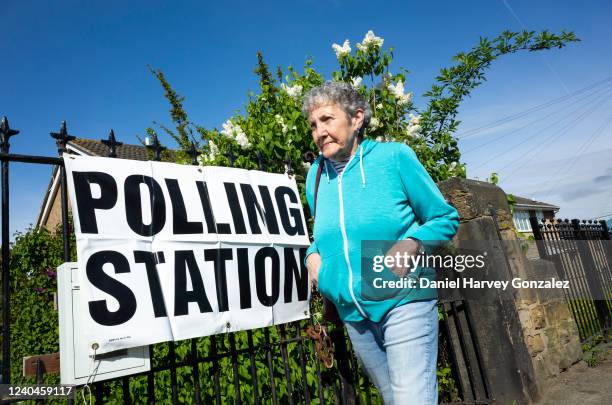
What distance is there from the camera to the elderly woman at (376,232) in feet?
5.97

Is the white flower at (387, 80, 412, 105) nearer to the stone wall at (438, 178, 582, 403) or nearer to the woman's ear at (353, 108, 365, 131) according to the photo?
the stone wall at (438, 178, 582, 403)

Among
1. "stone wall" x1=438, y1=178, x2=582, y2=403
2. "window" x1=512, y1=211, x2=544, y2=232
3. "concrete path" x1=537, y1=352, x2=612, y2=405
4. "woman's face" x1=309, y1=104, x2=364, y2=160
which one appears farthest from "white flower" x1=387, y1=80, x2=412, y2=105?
"window" x1=512, y1=211, x2=544, y2=232

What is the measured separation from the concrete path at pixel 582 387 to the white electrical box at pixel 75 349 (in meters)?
3.57

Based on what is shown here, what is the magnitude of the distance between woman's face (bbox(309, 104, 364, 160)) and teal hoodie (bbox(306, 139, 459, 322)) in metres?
0.09

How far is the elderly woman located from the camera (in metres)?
1.82

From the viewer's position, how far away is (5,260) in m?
1.99

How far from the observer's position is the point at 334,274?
2.00 metres

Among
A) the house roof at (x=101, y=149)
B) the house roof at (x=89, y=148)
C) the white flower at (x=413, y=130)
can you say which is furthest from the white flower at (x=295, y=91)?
the house roof at (x=89, y=148)

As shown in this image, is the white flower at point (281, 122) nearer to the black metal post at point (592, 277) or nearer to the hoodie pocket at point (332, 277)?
the hoodie pocket at point (332, 277)

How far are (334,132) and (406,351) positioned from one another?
113 centimetres

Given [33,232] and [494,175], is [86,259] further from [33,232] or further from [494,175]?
[33,232]

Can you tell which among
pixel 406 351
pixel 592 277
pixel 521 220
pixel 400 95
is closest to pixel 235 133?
pixel 400 95

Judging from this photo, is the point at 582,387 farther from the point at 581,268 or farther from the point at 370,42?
the point at 370,42

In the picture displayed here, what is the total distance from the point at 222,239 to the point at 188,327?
1.95 ft
